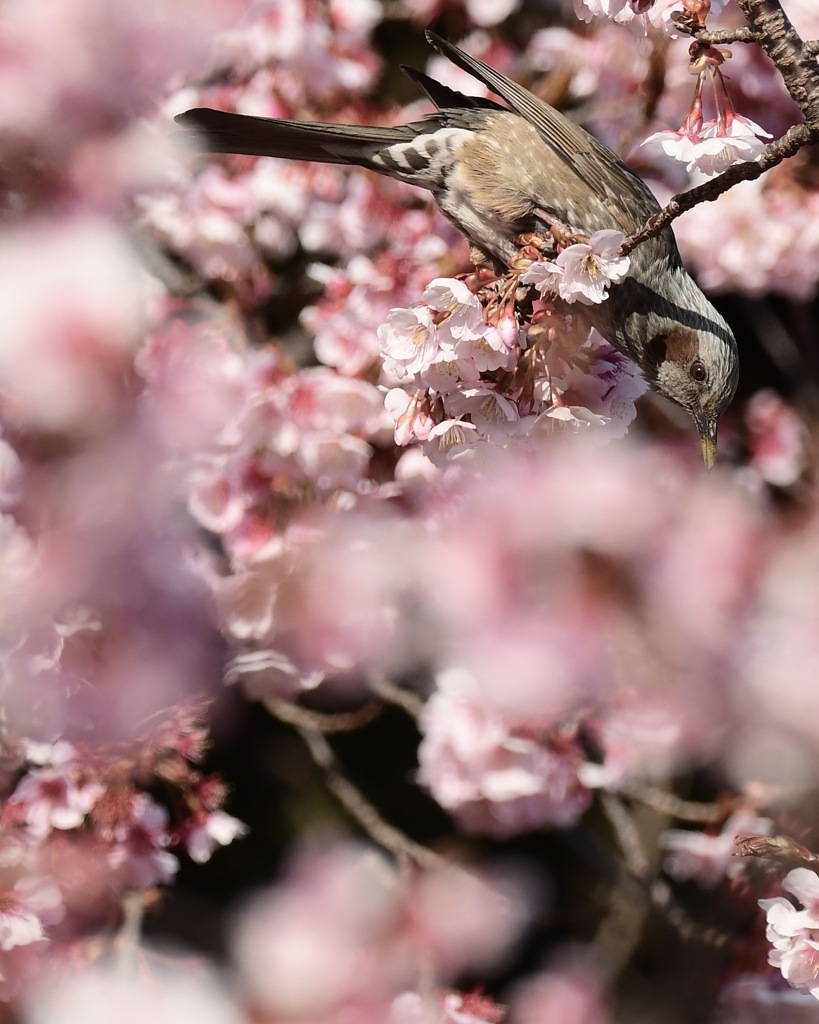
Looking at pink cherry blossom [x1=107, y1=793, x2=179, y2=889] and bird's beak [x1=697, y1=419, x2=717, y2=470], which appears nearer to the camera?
bird's beak [x1=697, y1=419, x2=717, y2=470]

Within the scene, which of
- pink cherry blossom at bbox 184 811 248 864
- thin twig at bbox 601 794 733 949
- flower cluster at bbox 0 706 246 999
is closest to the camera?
flower cluster at bbox 0 706 246 999

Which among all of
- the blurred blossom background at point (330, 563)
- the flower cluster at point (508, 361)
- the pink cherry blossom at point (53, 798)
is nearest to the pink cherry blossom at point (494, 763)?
the blurred blossom background at point (330, 563)

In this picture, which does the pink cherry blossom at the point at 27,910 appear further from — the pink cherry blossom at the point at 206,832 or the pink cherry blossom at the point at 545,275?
the pink cherry blossom at the point at 545,275

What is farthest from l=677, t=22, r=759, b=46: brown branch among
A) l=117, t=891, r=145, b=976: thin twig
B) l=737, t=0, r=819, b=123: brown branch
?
l=117, t=891, r=145, b=976: thin twig

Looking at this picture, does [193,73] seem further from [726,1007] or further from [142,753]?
[726,1007]

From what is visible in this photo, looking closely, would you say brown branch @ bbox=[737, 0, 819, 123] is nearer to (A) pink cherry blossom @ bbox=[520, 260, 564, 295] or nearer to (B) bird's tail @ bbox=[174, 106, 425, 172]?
(A) pink cherry blossom @ bbox=[520, 260, 564, 295]

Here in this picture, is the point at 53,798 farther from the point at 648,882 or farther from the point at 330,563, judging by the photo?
the point at 648,882

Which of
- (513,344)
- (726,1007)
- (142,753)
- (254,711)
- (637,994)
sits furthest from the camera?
(254,711)

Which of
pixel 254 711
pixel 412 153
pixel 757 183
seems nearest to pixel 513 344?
pixel 412 153
